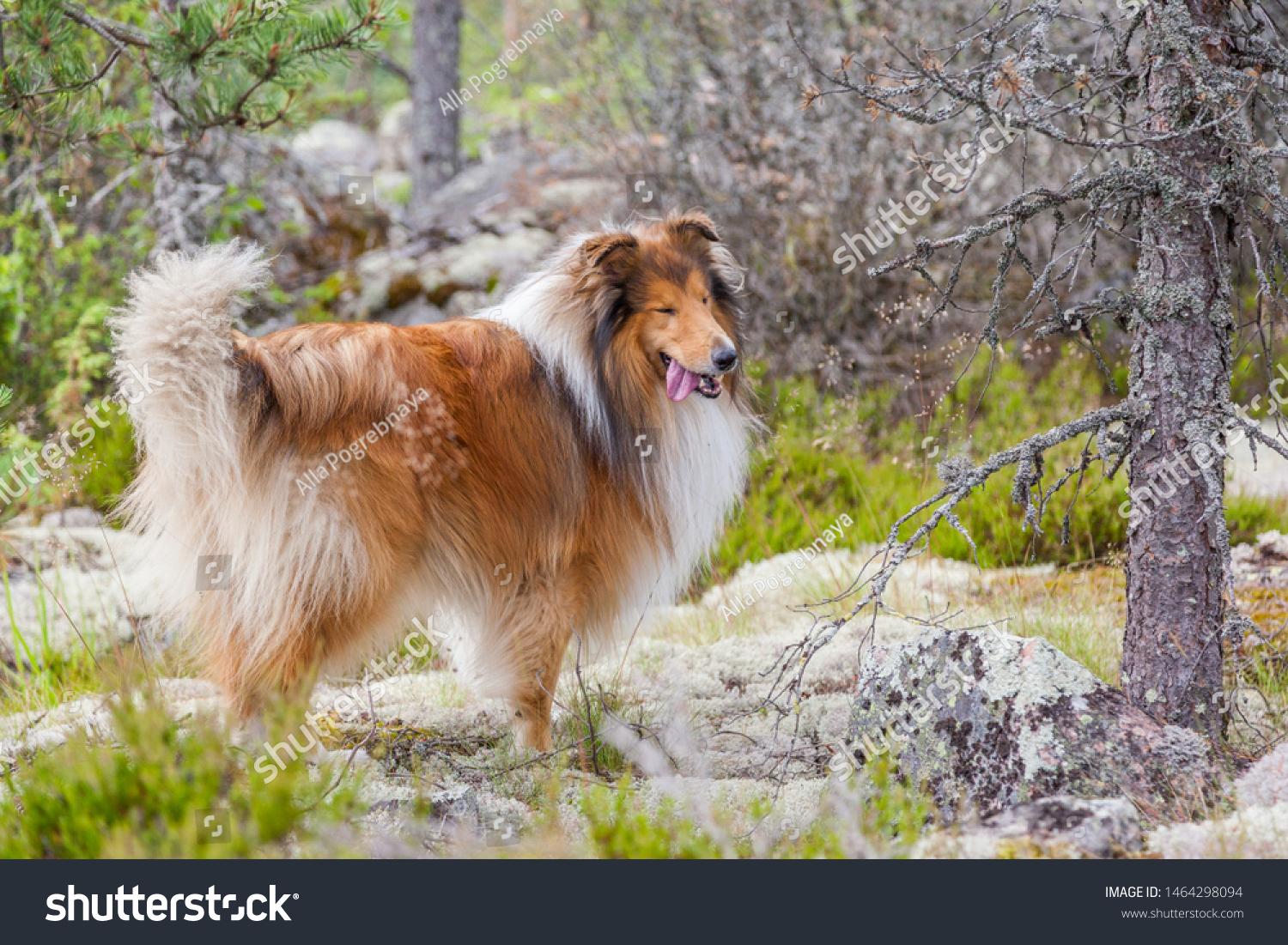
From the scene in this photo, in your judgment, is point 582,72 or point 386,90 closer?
point 582,72

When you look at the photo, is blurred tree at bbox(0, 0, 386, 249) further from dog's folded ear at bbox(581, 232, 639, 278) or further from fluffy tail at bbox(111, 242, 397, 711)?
dog's folded ear at bbox(581, 232, 639, 278)

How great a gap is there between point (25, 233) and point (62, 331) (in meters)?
0.80

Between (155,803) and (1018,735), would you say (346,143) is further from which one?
(1018,735)

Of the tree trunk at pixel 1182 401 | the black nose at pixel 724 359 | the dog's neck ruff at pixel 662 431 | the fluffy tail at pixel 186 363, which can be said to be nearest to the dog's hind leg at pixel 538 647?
the dog's neck ruff at pixel 662 431

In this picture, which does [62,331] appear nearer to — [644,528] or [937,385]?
[644,528]

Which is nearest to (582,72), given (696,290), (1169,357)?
(696,290)

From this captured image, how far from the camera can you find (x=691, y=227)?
402cm

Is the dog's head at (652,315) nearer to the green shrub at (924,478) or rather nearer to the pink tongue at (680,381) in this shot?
the pink tongue at (680,381)

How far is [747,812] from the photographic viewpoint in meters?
2.92

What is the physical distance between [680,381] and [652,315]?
0.26 meters

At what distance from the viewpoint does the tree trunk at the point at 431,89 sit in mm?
10648

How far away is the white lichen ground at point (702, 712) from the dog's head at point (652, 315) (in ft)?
3.08

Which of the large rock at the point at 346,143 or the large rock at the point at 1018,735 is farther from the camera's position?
the large rock at the point at 346,143
